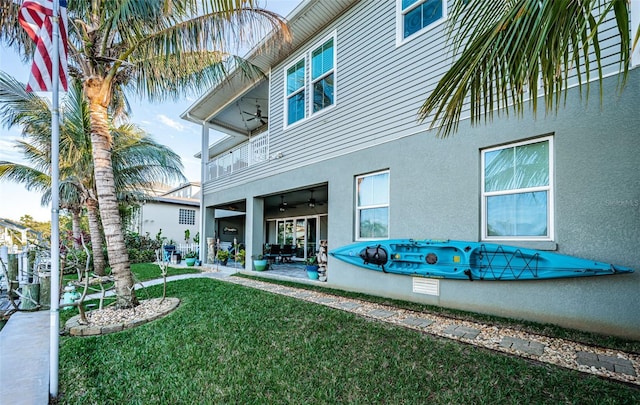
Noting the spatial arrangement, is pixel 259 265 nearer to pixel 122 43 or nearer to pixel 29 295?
pixel 29 295

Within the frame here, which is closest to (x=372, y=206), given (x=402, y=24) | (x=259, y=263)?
(x=402, y=24)

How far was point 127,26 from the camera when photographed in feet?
17.4

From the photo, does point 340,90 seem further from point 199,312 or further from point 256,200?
point 199,312

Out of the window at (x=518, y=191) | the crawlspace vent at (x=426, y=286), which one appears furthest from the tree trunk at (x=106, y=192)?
the window at (x=518, y=191)

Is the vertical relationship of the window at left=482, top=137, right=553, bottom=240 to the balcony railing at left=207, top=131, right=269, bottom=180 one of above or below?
below

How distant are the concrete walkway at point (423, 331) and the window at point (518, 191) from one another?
4.95ft

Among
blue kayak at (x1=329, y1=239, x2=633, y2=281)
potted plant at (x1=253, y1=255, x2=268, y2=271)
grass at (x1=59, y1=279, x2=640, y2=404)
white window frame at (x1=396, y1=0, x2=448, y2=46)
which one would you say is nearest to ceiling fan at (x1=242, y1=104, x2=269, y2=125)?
potted plant at (x1=253, y1=255, x2=268, y2=271)

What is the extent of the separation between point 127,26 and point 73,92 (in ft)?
15.9

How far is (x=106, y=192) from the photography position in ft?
17.9

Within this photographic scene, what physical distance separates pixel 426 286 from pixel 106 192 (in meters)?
6.05

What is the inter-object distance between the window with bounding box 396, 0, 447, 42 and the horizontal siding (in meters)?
0.17

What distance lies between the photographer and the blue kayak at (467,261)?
4.04 metres

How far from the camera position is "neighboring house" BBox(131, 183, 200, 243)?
17.7 m

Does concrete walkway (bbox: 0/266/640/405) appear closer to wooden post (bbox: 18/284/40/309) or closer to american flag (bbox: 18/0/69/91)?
wooden post (bbox: 18/284/40/309)
